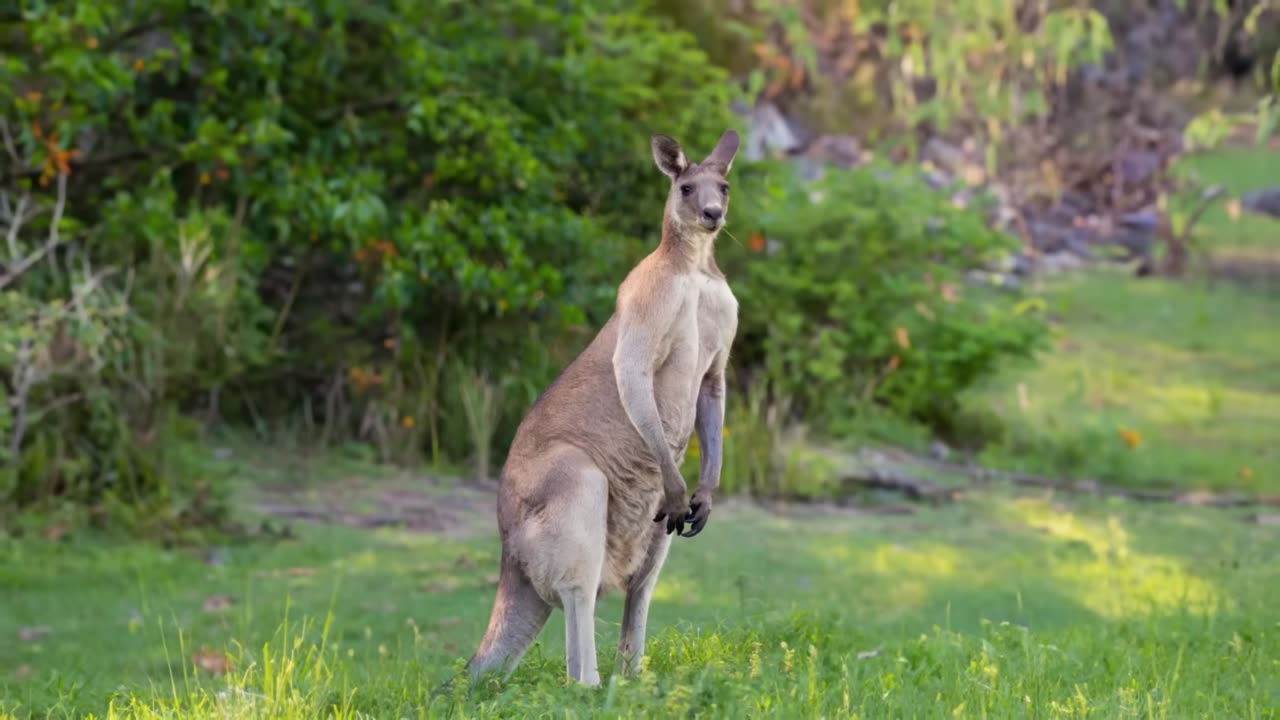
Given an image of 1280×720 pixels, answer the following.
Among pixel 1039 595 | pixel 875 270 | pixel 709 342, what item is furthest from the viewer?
pixel 875 270

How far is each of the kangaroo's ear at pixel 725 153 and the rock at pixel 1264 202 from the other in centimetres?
2274

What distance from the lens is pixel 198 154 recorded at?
11.9 m

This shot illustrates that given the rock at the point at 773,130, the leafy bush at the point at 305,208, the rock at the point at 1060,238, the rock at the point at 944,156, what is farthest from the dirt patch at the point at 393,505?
the rock at the point at 944,156

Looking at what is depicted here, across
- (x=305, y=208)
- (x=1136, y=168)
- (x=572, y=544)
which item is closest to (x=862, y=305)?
(x=305, y=208)

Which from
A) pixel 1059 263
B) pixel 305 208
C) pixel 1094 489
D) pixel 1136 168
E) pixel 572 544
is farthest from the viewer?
pixel 1136 168

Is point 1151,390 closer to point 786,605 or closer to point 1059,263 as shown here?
point 1059,263

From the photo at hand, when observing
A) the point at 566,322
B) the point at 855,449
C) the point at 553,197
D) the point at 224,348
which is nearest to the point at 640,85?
the point at 553,197

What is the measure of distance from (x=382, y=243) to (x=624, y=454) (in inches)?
305

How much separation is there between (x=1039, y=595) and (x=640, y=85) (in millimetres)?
6961

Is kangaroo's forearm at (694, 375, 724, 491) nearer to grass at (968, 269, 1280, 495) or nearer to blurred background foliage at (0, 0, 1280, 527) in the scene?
blurred background foliage at (0, 0, 1280, 527)

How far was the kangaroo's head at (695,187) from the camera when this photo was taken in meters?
5.48

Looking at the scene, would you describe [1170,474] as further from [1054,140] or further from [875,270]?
[1054,140]

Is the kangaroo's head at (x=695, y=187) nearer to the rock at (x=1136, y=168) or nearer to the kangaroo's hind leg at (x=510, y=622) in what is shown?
the kangaroo's hind leg at (x=510, y=622)

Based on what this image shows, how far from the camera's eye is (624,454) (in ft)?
18.4
